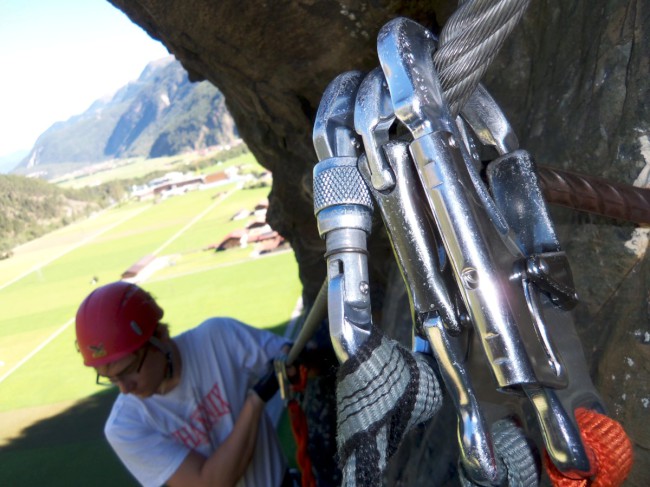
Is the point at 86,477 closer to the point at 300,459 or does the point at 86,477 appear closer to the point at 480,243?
the point at 300,459

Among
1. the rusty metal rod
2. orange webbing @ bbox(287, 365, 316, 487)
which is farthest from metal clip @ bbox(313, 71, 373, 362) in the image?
orange webbing @ bbox(287, 365, 316, 487)

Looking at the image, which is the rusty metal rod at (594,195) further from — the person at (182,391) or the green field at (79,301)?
the green field at (79,301)

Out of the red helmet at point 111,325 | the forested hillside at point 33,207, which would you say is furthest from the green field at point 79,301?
the red helmet at point 111,325

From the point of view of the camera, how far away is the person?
174 cm

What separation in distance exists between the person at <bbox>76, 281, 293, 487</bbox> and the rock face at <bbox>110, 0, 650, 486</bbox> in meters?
0.46

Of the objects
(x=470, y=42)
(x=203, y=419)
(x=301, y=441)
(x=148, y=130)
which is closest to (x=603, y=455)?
(x=470, y=42)

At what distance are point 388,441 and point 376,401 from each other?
48 mm

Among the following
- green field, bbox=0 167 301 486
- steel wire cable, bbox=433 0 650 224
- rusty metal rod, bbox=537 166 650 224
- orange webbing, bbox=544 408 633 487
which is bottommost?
green field, bbox=0 167 301 486

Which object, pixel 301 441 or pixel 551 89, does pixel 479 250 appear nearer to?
pixel 551 89

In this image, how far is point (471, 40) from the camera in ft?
2.08

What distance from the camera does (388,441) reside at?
63 centimetres

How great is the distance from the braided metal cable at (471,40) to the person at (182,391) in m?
1.34

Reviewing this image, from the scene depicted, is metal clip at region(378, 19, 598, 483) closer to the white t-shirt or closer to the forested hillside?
the white t-shirt

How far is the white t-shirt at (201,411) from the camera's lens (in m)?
1.74
